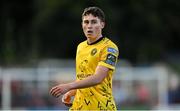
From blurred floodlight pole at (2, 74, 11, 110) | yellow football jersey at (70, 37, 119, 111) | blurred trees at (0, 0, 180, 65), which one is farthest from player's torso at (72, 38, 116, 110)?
blurred trees at (0, 0, 180, 65)

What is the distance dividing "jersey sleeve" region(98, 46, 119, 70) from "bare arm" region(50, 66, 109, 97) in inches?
2.3

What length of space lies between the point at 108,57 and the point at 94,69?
0.21 metres

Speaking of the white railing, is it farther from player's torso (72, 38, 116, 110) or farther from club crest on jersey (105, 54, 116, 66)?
club crest on jersey (105, 54, 116, 66)

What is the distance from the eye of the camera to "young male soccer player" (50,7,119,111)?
7395mm

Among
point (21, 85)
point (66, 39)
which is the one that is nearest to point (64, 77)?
point (21, 85)

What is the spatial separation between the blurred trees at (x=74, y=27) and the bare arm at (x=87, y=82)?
21.7 metres

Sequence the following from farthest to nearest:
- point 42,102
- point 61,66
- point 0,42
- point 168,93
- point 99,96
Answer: point 0,42, point 61,66, point 168,93, point 42,102, point 99,96

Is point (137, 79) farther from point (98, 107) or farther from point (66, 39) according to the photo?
point (98, 107)

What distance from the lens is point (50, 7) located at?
31.8 m

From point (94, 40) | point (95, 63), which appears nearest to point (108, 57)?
point (95, 63)

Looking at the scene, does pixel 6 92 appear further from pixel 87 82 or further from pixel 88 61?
pixel 87 82

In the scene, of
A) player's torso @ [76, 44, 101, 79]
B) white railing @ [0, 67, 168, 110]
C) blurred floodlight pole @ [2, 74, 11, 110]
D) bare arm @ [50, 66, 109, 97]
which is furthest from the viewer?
white railing @ [0, 67, 168, 110]

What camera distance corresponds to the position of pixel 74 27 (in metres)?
31.3

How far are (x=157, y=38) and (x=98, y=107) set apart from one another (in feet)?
85.5
